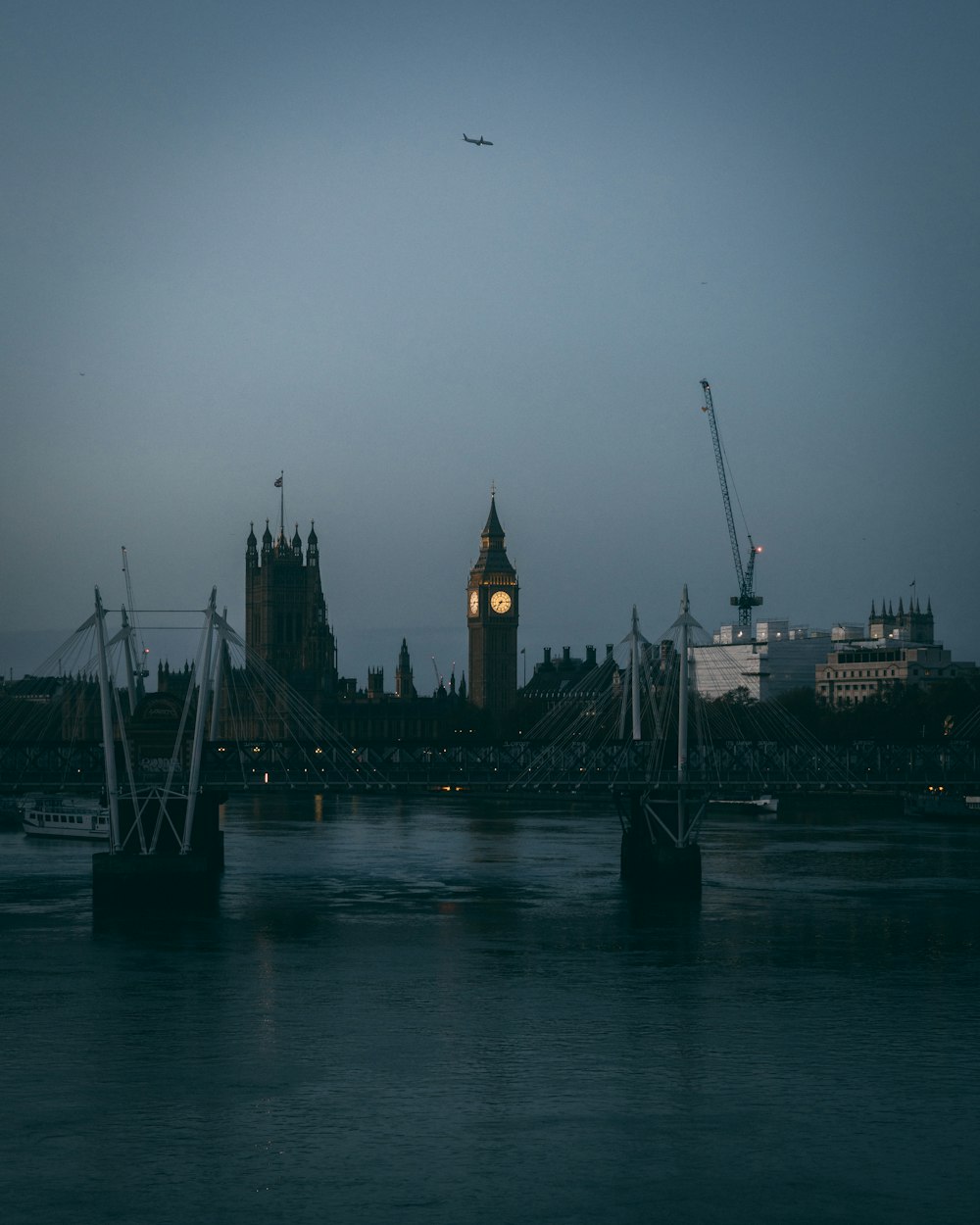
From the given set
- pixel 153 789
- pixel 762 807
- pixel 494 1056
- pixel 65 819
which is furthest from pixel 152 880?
pixel 762 807

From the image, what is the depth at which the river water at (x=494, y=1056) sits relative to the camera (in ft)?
95.8

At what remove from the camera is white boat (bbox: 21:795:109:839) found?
112250mm

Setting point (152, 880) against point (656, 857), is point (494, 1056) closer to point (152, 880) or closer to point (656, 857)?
point (152, 880)

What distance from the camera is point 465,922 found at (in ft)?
205

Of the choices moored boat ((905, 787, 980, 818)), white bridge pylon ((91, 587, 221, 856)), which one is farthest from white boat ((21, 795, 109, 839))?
moored boat ((905, 787, 980, 818))

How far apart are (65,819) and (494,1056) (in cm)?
8080

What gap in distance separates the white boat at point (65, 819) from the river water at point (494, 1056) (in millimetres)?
39344

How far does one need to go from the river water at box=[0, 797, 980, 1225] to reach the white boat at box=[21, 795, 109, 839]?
39.3 metres

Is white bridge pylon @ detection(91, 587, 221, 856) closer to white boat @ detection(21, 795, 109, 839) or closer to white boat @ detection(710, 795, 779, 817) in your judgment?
white boat @ detection(21, 795, 109, 839)

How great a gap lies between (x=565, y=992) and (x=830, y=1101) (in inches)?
507

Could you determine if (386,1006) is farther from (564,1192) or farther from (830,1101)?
(564,1192)

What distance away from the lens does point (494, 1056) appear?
129 feet

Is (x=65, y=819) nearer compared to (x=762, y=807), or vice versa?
(x=65, y=819)

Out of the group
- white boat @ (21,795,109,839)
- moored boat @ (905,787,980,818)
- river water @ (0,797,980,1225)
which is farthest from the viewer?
moored boat @ (905,787,980,818)
